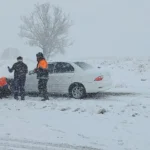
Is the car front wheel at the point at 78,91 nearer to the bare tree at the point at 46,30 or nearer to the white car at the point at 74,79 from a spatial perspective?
the white car at the point at 74,79

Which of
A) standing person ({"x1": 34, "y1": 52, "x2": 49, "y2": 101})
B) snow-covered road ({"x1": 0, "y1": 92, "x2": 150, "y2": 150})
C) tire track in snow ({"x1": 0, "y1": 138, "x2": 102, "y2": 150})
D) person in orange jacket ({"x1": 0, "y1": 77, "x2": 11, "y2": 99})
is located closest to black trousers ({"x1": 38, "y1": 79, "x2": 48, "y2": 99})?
standing person ({"x1": 34, "y1": 52, "x2": 49, "y2": 101})

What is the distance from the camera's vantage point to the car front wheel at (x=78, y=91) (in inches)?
586

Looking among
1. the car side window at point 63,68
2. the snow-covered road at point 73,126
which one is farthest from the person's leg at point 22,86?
the car side window at point 63,68

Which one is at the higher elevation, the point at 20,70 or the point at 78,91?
the point at 20,70

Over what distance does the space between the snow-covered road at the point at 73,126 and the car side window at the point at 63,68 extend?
7.19 ft

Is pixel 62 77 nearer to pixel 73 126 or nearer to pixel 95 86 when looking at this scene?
pixel 95 86

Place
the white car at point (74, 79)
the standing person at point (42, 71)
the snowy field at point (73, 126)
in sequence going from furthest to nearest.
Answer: the white car at point (74, 79)
the standing person at point (42, 71)
the snowy field at point (73, 126)

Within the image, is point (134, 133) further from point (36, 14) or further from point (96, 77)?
point (36, 14)

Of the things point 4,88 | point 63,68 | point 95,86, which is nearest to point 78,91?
point 95,86

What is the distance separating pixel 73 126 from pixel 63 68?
Result: 5.55 metres

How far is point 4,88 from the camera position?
49.9 feet

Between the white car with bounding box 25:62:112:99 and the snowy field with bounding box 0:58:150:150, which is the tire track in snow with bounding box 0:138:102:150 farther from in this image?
the white car with bounding box 25:62:112:99

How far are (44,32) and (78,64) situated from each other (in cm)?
4358

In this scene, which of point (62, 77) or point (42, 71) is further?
point (62, 77)
